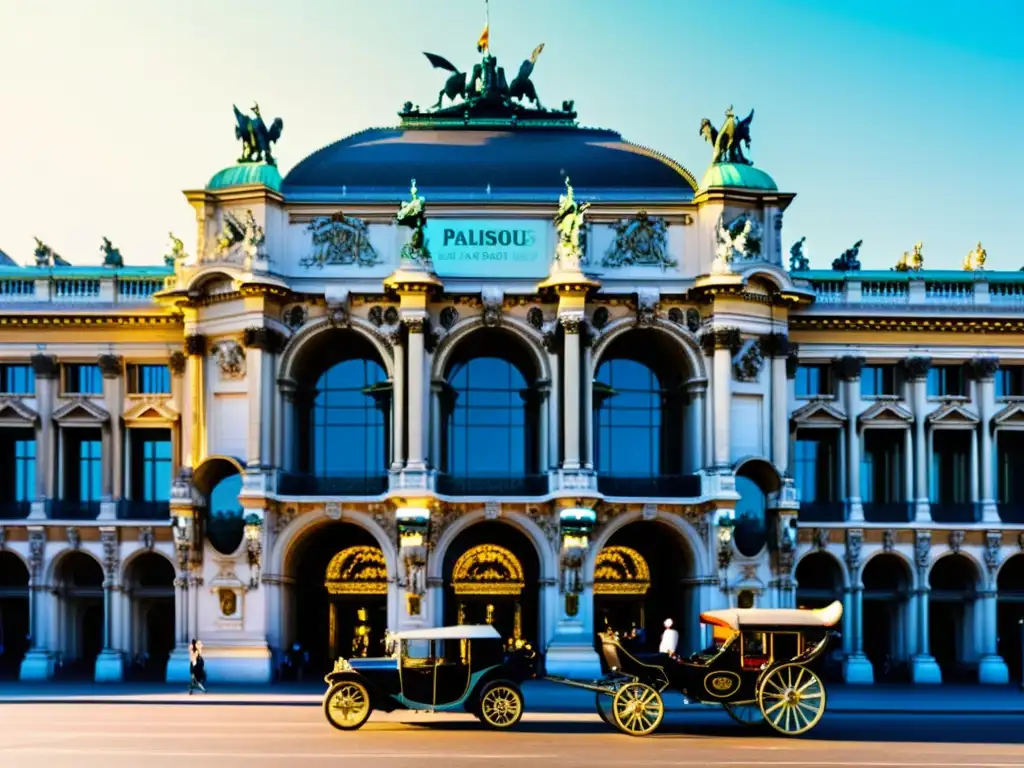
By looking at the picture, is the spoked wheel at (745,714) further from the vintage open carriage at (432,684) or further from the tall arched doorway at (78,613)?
the tall arched doorway at (78,613)

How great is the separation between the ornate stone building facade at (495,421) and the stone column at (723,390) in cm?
16

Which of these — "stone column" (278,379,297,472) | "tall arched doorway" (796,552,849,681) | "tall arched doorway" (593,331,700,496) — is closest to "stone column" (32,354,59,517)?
"stone column" (278,379,297,472)

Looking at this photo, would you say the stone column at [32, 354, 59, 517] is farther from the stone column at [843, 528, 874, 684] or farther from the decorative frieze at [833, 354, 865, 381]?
the stone column at [843, 528, 874, 684]

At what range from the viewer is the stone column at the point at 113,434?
204 feet

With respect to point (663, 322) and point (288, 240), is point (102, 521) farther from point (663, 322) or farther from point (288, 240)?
point (663, 322)

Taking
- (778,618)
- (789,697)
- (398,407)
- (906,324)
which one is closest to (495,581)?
(398,407)

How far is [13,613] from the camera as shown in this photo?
2520 inches

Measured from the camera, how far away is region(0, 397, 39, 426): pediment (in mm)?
62438

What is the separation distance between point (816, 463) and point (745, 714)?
27.8m

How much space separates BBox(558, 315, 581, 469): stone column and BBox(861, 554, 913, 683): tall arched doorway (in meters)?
13.8

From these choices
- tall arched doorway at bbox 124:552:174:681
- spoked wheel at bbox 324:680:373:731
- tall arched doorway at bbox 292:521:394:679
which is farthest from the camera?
tall arched doorway at bbox 124:552:174:681

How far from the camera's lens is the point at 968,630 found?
62969 millimetres

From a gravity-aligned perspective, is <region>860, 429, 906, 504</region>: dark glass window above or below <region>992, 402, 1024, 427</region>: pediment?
below

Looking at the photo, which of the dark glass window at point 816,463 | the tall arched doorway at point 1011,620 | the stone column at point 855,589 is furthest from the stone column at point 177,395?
the tall arched doorway at point 1011,620
